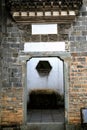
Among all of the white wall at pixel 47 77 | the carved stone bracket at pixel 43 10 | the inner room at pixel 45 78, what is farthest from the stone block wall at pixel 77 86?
the white wall at pixel 47 77

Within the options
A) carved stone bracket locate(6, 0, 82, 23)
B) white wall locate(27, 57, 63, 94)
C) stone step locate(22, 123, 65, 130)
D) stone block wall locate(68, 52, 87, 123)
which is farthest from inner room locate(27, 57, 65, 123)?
carved stone bracket locate(6, 0, 82, 23)

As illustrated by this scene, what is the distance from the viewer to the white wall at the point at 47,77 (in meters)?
15.0

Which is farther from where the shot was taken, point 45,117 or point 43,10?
point 45,117

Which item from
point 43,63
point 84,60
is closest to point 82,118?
point 84,60

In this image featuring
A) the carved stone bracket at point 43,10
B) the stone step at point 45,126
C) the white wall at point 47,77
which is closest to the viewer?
the carved stone bracket at point 43,10

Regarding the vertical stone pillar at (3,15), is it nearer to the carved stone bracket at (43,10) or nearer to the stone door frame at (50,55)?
the carved stone bracket at (43,10)

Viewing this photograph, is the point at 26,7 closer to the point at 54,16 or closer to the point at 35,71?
the point at 54,16

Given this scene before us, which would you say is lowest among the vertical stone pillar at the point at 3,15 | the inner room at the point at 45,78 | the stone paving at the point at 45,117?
the stone paving at the point at 45,117

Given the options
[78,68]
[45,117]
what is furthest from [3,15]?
[45,117]

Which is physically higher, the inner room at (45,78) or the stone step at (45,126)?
the inner room at (45,78)

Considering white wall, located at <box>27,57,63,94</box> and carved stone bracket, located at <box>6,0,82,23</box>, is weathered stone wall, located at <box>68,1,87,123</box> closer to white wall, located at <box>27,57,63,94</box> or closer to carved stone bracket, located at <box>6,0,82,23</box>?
carved stone bracket, located at <box>6,0,82,23</box>

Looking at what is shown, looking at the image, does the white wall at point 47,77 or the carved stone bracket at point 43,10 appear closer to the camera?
the carved stone bracket at point 43,10

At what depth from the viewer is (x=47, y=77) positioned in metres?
15.1

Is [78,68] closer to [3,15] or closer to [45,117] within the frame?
[3,15]
